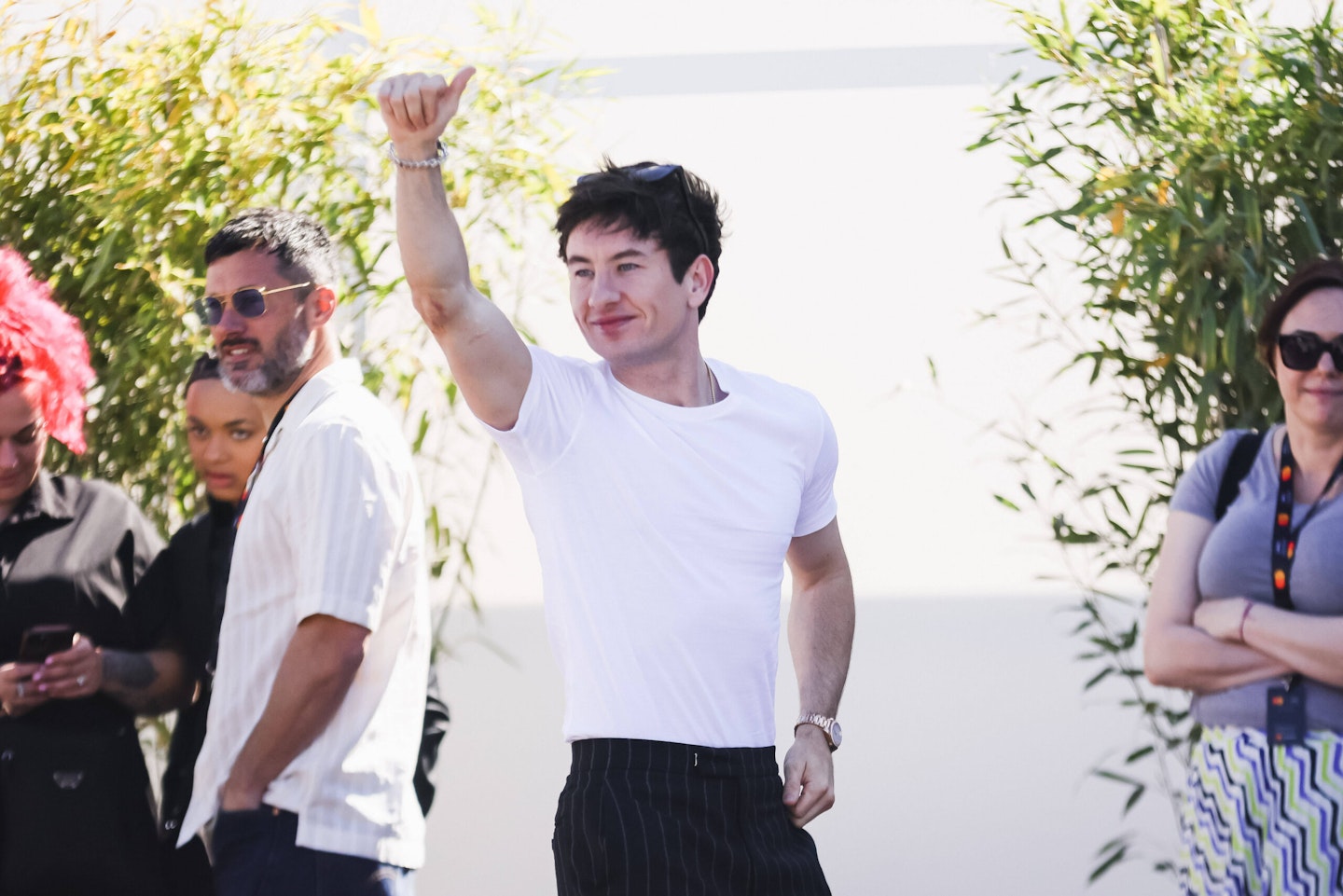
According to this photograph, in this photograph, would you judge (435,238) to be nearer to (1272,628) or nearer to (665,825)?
(665,825)

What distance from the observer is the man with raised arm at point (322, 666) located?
1.77 metres

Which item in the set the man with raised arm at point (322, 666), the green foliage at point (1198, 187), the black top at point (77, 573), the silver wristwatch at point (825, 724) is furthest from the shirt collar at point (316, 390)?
the green foliage at point (1198, 187)

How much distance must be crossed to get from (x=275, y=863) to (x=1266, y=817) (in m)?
1.40

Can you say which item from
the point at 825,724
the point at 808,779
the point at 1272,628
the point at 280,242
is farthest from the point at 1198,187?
the point at 280,242

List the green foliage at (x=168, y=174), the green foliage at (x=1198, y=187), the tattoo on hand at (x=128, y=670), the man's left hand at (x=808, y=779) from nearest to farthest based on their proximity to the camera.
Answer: the man's left hand at (x=808, y=779), the tattoo on hand at (x=128, y=670), the green foliage at (x=1198, y=187), the green foliage at (x=168, y=174)

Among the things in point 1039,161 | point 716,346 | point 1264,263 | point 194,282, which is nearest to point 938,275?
point 716,346

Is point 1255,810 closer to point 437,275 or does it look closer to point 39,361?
point 437,275

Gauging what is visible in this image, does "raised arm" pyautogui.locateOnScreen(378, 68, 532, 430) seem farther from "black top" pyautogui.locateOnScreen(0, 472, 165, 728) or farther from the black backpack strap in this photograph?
the black backpack strap

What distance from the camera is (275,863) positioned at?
69.0 inches

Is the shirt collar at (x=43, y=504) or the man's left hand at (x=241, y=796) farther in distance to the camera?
the shirt collar at (x=43, y=504)

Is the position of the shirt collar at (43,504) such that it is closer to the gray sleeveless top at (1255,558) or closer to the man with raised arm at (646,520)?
the man with raised arm at (646,520)

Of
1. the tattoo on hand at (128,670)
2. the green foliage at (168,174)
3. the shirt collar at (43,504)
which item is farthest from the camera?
the green foliage at (168,174)

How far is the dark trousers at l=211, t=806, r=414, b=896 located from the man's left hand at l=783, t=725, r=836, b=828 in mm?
540

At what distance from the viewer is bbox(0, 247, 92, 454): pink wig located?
2.29 meters
